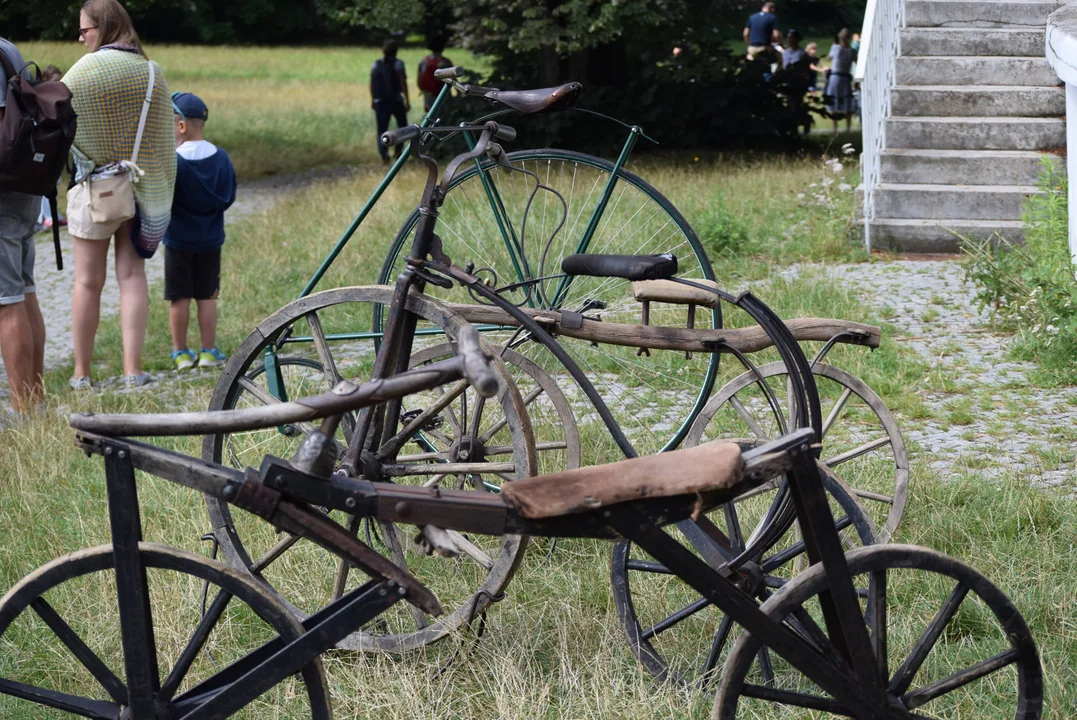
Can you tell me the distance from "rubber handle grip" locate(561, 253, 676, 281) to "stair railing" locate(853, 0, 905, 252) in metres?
5.56

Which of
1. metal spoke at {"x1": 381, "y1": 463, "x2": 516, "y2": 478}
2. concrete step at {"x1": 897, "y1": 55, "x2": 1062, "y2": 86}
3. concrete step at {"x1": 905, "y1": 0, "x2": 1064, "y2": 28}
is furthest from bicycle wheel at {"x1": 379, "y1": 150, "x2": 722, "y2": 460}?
concrete step at {"x1": 905, "y1": 0, "x2": 1064, "y2": 28}

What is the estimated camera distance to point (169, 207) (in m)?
6.21

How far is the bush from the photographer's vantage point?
555 cm

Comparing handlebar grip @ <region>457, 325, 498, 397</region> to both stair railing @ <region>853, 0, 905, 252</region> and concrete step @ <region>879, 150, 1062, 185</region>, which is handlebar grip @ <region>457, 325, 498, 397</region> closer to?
stair railing @ <region>853, 0, 905, 252</region>

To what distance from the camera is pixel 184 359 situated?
6738mm

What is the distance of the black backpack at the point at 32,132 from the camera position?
197 inches

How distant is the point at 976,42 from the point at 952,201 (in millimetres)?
1896

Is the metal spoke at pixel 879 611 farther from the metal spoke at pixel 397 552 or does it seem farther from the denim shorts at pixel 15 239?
the denim shorts at pixel 15 239

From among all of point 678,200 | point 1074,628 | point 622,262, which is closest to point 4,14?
point 678,200

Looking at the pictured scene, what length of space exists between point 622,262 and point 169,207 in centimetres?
383

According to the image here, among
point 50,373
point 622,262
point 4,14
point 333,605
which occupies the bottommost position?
point 50,373

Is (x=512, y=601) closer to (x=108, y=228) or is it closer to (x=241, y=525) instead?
(x=241, y=525)

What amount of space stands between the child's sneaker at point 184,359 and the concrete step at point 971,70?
6.04 metres

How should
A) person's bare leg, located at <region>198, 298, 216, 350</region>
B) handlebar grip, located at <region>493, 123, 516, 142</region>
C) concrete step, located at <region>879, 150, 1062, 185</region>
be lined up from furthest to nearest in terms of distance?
1. concrete step, located at <region>879, 150, 1062, 185</region>
2. person's bare leg, located at <region>198, 298, 216, 350</region>
3. handlebar grip, located at <region>493, 123, 516, 142</region>
